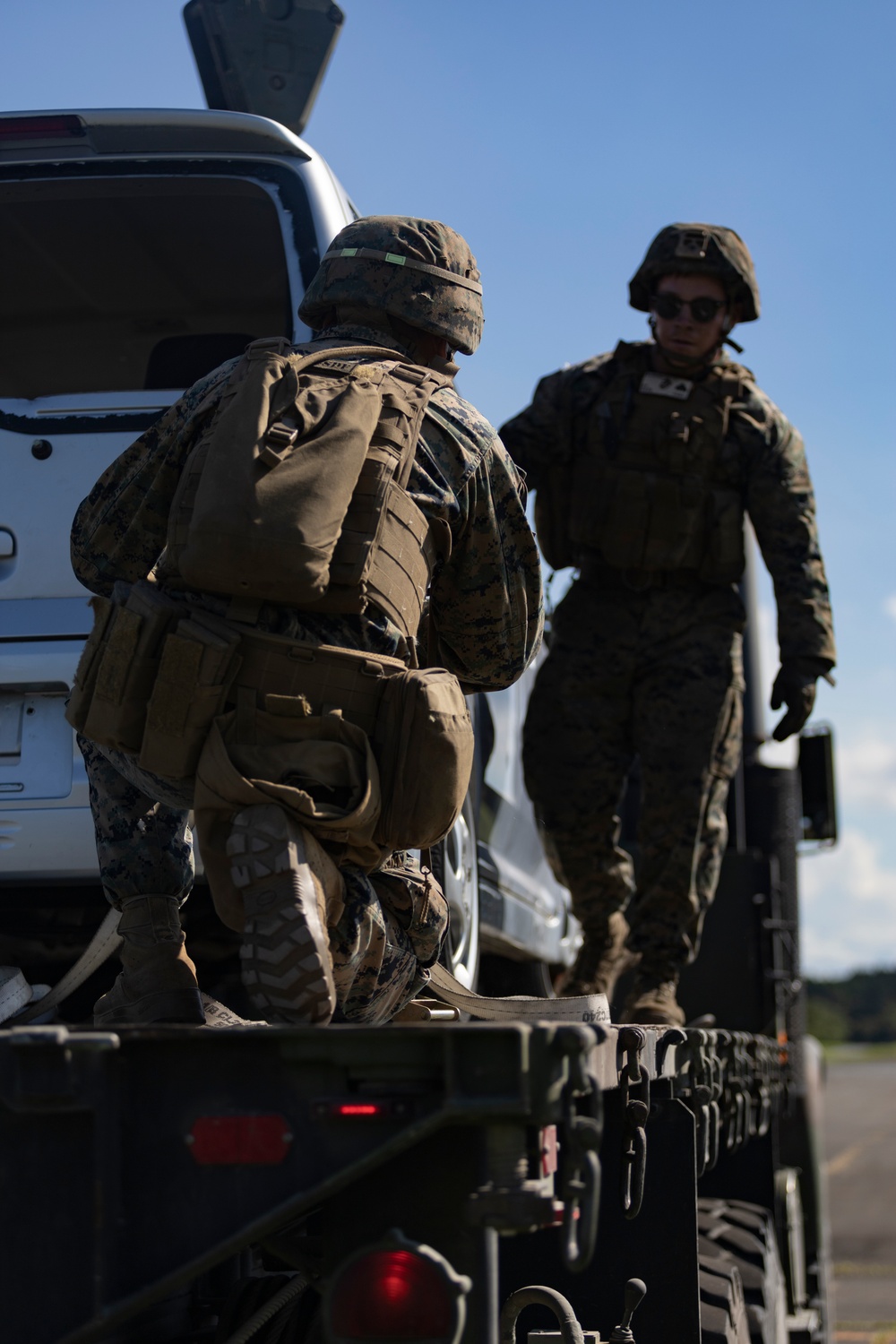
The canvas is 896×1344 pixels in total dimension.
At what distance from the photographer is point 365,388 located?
264cm

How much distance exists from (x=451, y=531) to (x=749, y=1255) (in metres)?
2.33

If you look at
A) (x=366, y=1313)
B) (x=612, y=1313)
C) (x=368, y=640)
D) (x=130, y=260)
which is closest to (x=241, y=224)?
(x=130, y=260)

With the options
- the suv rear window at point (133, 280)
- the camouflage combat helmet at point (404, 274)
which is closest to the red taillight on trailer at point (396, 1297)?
the camouflage combat helmet at point (404, 274)

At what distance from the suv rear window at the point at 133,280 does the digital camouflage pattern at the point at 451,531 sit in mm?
943

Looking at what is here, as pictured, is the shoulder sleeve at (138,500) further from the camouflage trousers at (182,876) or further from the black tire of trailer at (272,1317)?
the black tire of trailer at (272,1317)

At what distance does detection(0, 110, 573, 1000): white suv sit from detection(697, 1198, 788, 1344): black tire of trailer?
3.03 ft

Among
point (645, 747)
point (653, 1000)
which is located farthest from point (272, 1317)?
point (645, 747)

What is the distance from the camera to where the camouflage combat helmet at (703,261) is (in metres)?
4.73

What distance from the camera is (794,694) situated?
185 inches

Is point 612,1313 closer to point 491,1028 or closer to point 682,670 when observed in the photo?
point 491,1028

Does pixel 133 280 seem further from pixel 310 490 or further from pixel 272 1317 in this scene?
pixel 272 1317

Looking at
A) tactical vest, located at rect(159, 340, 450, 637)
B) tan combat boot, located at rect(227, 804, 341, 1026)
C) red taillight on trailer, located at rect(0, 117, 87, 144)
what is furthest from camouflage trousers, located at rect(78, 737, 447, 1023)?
red taillight on trailer, located at rect(0, 117, 87, 144)

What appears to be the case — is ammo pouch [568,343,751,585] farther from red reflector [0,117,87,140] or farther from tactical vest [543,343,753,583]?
red reflector [0,117,87,140]

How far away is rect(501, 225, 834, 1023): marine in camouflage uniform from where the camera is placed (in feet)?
15.5
